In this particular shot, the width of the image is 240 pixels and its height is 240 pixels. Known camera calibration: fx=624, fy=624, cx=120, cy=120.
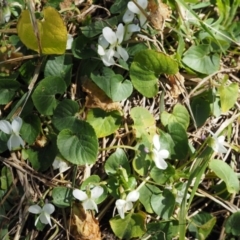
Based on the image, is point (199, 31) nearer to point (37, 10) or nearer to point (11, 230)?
point (37, 10)

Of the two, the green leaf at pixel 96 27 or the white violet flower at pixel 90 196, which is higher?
the green leaf at pixel 96 27

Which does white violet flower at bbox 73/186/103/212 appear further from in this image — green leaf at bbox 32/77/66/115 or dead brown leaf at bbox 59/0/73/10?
dead brown leaf at bbox 59/0/73/10

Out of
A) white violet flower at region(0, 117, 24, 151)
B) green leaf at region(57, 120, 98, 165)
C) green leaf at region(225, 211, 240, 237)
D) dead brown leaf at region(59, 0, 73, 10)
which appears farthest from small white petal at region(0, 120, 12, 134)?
green leaf at region(225, 211, 240, 237)

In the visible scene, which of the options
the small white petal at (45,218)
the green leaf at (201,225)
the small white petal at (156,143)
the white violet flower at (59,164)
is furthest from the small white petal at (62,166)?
the green leaf at (201,225)

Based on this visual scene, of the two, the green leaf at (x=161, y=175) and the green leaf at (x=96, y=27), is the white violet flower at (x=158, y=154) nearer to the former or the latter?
the green leaf at (x=161, y=175)

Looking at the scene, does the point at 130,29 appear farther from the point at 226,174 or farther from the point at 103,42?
the point at 226,174

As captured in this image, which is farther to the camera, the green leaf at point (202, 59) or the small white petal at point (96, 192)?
the green leaf at point (202, 59)

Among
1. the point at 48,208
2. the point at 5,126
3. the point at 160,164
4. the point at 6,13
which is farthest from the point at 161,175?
the point at 6,13

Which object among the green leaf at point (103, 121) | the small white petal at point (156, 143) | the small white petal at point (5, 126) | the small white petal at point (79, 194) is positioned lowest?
the small white petal at point (79, 194)
